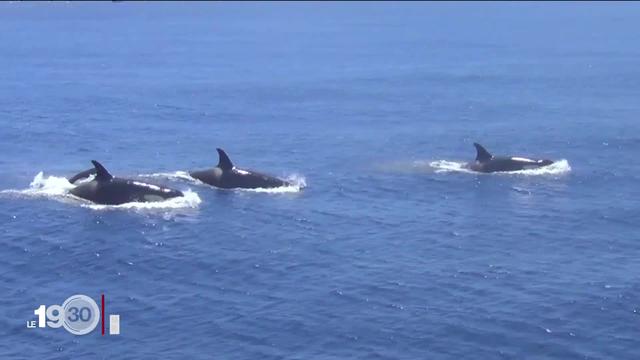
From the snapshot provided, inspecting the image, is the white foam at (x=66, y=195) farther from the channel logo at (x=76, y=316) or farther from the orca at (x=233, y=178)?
the channel logo at (x=76, y=316)

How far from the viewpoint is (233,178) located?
303 ft

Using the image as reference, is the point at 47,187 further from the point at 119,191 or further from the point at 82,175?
the point at 119,191

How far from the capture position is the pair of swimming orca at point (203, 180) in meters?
85.1

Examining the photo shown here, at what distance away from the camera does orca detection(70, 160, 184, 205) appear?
84.9m

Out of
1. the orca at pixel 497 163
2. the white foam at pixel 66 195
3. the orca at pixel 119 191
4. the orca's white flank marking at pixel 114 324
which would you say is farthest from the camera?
the orca at pixel 497 163

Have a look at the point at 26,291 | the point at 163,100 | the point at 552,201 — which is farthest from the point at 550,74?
the point at 26,291

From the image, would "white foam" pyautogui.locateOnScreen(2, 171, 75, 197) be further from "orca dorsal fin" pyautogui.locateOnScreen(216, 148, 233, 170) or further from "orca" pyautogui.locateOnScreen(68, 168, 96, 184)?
"orca dorsal fin" pyautogui.locateOnScreen(216, 148, 233, 170)

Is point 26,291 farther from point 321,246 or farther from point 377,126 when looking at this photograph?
point 377,126

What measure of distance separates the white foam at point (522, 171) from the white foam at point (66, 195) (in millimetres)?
25611

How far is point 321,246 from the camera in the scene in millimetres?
74875

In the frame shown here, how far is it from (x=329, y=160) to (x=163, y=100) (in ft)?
196

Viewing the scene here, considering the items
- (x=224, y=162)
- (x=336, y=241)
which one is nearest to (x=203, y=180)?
(x=224, y=162)

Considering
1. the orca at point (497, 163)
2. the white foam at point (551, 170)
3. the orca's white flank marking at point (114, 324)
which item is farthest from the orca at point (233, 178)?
the orca's white flank marking at point (114, 324)

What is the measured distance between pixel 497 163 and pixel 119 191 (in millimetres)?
34795
